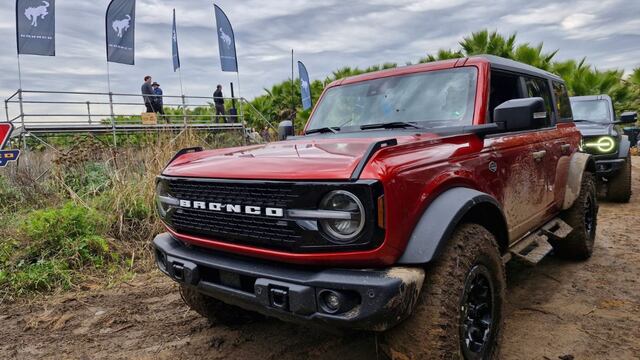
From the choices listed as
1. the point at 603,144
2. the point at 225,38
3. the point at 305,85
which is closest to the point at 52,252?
the point at 603,144

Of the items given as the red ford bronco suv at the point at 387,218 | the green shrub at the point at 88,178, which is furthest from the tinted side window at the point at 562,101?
the green shrub at the point at 88,178

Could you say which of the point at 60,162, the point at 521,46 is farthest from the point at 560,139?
the point at 521,46

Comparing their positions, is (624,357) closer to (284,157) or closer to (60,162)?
(284,157)

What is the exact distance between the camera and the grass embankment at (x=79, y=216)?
4367 mm

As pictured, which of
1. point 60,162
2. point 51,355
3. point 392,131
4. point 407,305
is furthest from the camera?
point 60,162

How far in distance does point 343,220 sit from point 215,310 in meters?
1.65

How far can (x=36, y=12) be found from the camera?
11.6m

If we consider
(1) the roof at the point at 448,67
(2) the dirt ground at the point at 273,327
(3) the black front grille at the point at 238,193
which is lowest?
(2) the dirt ground at the point at 273,327

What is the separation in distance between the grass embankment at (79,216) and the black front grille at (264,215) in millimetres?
2485

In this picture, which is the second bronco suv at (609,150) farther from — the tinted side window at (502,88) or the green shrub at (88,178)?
the green shrub at (88,178)

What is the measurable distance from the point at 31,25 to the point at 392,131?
40.4ft

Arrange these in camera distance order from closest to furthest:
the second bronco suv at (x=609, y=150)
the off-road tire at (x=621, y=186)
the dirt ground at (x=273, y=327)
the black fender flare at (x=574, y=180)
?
the dirt ground at (x=273, y=327)
the black fender flare at (x=574, y=180)
the second bronco suv at (x=609, y=150)
the off-road tire at (x=621, y=186)

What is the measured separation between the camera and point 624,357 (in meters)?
2.62

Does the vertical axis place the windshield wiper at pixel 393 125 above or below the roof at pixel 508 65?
below
